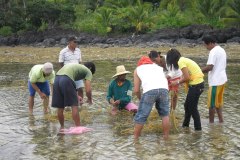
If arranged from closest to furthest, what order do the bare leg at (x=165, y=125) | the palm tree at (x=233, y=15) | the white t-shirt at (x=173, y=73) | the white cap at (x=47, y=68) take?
the bare leg at (x=165, y=125) < the white t-shirt at (x=173, y=73) < the white cap at (x=47, y=68) < the palm tree at (x=233, y=15)

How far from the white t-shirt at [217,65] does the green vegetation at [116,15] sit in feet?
113

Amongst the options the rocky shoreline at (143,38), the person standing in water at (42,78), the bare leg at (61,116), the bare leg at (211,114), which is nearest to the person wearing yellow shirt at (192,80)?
the bare leg at (211,114)

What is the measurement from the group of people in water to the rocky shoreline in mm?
28752

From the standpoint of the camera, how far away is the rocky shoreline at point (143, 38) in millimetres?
39812

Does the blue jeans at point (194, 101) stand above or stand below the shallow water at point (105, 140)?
above

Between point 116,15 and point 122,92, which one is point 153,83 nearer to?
point 122,92

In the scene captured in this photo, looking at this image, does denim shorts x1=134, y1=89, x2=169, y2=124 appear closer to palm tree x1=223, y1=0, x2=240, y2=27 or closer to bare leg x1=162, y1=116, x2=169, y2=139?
bare leg x1=162, y1=116, x2=169, y2=139

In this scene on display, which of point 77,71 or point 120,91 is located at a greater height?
point 77,71

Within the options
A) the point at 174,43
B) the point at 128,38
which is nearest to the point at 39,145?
the point at 174,43

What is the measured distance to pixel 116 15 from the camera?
46531 mm

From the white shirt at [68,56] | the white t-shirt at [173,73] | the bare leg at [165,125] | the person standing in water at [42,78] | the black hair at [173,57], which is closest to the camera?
the bare leg at [165,125]

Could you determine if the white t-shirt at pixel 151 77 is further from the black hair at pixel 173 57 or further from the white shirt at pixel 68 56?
the white shirt at pixel 68 56

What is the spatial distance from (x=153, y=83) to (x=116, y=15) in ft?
132

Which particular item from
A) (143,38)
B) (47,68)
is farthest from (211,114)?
(143,38)
